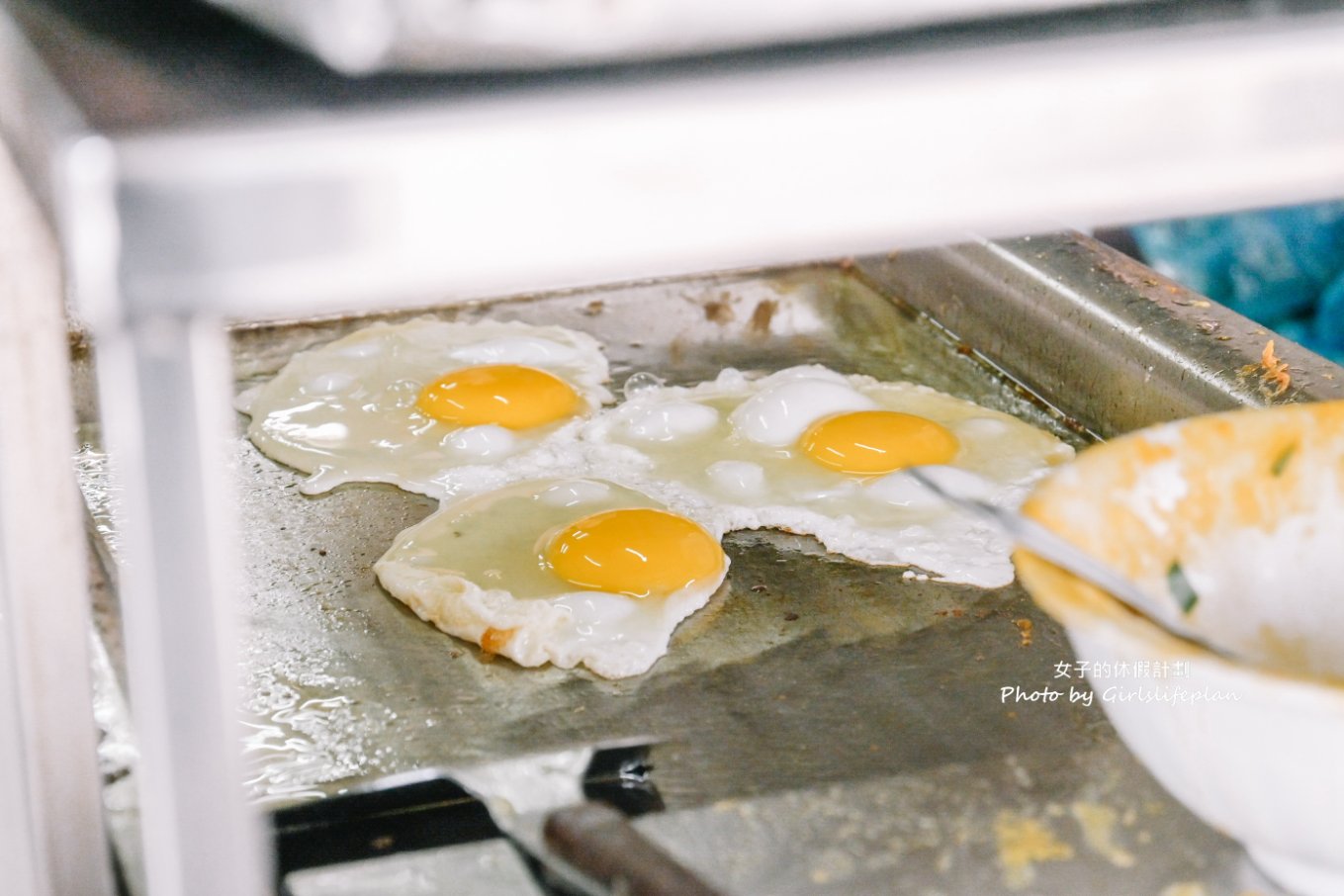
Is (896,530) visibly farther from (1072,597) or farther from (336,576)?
(1072,597)

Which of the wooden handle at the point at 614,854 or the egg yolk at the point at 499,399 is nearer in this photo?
the wooden handle at the point at 614,854

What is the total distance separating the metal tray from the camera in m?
1.12

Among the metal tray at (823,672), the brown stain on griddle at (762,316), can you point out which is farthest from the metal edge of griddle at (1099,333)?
the brown stain on griddle at (762,316)

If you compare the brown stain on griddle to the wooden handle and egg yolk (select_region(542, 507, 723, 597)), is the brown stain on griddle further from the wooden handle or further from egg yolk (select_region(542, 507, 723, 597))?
the wooden handle

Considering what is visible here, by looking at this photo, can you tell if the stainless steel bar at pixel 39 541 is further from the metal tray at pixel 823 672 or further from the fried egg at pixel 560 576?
the fried egg at pixel 560 576

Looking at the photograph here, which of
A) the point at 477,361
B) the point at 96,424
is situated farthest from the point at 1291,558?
the point at 96,424

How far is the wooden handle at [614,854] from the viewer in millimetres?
894

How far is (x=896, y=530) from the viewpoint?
5.84ft

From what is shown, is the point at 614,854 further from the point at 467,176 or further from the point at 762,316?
the point at 762,316

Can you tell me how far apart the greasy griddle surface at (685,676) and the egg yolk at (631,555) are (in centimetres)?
5

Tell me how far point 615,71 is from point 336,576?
114 centimetres

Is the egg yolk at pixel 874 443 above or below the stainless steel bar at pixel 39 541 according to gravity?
below

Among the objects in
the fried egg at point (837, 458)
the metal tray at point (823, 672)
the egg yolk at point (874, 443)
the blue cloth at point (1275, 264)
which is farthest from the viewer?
the blue cloth at point (1275, 264)

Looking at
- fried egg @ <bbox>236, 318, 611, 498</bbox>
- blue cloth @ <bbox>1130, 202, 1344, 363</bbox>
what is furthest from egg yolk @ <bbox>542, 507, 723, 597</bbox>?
blue cloth @ <bbox>1130, 202, 1344, 363</bbox>
